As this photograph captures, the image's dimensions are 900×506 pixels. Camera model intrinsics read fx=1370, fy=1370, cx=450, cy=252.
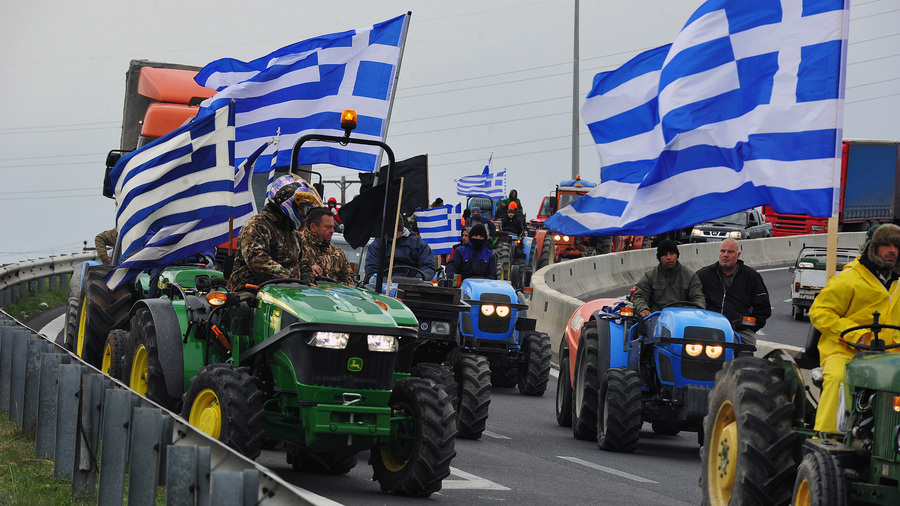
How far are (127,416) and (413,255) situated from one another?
9446 millimetres

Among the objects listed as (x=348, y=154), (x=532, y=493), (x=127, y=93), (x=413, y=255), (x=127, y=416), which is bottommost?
(x=532, y=493)

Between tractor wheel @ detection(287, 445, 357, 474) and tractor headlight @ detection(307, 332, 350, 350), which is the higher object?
tractor headlight @ detection(307, 332, 350, 350)

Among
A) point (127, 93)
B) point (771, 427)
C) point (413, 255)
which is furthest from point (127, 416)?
point (127, 93)

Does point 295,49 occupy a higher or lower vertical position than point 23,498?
higher

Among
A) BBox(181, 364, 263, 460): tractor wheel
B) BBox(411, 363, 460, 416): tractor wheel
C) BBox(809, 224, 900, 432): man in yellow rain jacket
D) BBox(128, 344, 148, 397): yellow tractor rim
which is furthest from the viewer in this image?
BBox(128, 344, 148, 397): yellow tractor rim

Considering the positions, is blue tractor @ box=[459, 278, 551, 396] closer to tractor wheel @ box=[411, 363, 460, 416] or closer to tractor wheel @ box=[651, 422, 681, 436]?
tractor wheel @ box=[651, 422, 681, 436]

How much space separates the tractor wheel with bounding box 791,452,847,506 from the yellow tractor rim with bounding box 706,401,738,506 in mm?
1114

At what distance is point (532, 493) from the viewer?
10367 mm

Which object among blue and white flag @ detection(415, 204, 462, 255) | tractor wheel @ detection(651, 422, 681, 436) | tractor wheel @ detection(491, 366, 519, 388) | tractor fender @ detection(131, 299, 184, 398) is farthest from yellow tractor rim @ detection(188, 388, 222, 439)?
blue and white flag @ detection(415, 204, 462, 255)

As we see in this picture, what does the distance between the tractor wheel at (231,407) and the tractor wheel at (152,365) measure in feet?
4.97

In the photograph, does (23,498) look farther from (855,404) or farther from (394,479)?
(855,404)

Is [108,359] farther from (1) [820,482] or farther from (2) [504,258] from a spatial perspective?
(2) [504,258]

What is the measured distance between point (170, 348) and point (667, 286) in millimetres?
5366

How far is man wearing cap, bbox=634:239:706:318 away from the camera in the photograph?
1402cm
